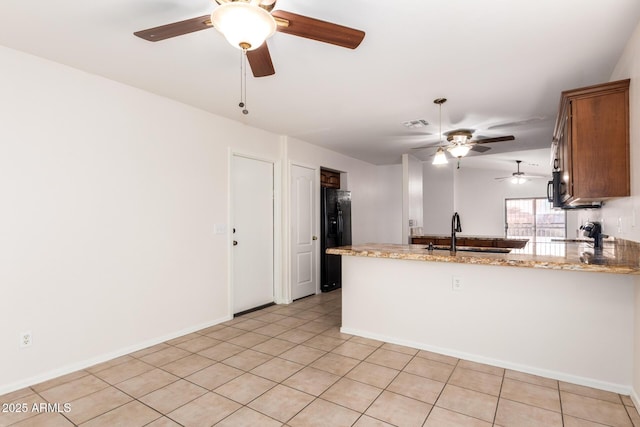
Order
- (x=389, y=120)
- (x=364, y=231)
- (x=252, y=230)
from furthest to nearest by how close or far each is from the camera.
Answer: (x=364, y=231) < (x=252, y=230) < (x=389, y=120)

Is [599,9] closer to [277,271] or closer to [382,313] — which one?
[382,313]

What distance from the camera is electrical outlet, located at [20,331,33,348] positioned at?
2472 mm

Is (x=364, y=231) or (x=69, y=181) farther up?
(x=69, y=181)

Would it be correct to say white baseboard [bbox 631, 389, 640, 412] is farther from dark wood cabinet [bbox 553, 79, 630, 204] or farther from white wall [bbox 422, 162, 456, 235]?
white wall [bbox 422, 162, 456, 235]

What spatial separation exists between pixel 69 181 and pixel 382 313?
297cm

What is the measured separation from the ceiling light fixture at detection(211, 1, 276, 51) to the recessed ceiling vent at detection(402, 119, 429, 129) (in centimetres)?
302

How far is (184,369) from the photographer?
9.09 ft

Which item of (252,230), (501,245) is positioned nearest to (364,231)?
(501,245)

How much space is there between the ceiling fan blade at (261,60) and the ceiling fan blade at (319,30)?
0.66 ft

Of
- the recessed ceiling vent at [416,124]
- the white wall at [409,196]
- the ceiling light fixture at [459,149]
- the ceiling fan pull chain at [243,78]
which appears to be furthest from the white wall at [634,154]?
the white wall at [409,196]

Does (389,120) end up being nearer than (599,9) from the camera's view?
No

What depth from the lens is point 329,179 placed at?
6.08 m

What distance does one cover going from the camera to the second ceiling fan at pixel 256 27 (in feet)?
4.65

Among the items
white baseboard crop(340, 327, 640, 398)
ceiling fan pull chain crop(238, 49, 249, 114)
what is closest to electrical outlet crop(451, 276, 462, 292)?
white baseboard crop(340, 327, 640, 398)
